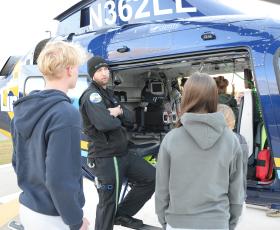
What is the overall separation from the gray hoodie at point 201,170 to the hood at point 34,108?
593 mm

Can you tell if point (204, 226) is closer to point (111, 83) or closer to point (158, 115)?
point (111, 83)

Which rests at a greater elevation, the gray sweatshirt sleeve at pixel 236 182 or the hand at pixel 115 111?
the hand at pixel 115 111

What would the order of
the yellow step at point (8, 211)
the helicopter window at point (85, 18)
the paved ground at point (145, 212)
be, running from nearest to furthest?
the paved ground at point (145, 212)
the yellow step at point (8, 211)
the helicopter window at point (85, 18)

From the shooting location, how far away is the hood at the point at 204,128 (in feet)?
6.00

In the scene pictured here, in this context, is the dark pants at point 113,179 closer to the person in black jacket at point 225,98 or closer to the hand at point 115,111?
the hand at point 115,111

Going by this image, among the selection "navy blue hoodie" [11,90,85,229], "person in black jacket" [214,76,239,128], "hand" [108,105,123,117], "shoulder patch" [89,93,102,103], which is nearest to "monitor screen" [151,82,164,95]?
"person in black jacket" [214,76,239,128]

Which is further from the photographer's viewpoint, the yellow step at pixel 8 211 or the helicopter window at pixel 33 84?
the helicopter window at pixel 33 84

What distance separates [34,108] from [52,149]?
0.23 metres

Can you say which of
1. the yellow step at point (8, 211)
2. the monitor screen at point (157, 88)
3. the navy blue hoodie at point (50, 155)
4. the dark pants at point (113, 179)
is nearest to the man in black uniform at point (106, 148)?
the dark pants at point (113, 179)

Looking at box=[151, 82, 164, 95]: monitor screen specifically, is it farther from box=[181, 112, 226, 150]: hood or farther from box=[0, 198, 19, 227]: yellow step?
box=[181, 112, 226, 150]: hood

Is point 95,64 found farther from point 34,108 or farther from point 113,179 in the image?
point 34,108

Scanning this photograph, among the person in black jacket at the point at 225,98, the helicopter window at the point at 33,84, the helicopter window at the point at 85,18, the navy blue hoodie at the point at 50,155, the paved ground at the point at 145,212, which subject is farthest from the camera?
the helicopter window at the point at 85,18

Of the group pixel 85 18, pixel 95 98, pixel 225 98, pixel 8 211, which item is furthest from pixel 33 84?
pixel 225 98

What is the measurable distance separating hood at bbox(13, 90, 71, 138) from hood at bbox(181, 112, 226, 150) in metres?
0.60
